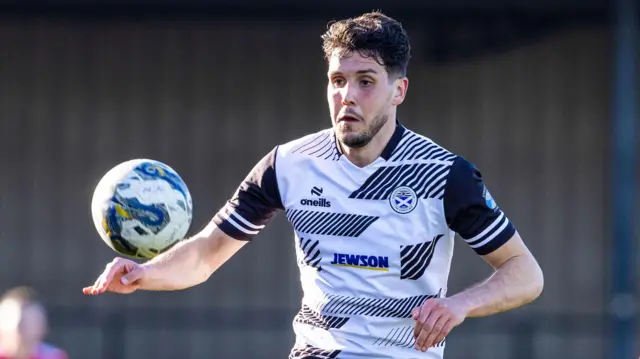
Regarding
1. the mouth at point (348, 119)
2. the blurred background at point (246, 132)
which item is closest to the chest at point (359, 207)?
the mouth at point (348, 119)

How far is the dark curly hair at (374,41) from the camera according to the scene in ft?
16.5

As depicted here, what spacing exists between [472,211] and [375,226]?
0.42 meters

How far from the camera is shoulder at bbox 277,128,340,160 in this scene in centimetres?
525

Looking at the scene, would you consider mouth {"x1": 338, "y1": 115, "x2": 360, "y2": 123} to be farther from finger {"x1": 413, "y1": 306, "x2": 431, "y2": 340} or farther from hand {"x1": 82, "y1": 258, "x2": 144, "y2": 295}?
hand {"x1": 82, "y1": 258, "x2": 144, "y2": 295}

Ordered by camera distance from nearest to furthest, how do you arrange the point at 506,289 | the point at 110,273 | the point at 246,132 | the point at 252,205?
the point at 506,289 → the point at 110,273 → the point at 252,205 → the point at 246,132

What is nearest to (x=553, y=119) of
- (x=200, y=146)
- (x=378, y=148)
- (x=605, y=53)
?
(x=605, y=53)

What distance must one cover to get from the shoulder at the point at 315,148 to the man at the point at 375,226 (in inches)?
0.4

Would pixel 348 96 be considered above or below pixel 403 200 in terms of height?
above

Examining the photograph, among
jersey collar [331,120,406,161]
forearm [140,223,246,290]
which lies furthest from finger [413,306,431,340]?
forearm [140,223,246,290]

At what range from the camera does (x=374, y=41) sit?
502cm

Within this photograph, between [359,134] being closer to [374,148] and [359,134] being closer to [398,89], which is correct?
[374,148]

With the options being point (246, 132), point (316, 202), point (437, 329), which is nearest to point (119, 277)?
point (316, 202)

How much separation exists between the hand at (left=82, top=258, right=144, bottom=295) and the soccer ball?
0.16 meters

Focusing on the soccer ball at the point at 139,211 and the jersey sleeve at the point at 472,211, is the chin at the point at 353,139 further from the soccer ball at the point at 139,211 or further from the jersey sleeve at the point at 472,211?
the soccer ball at the point at 139,211
